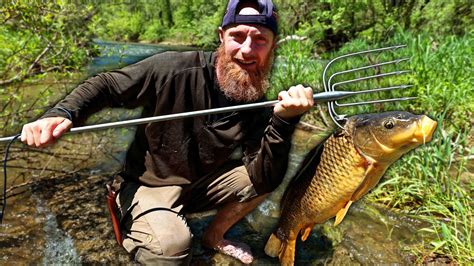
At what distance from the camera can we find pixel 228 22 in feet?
7.06

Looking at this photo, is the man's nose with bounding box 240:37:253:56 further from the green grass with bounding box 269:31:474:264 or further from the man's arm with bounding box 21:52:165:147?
the green grass with bounding box 269:31:474:264

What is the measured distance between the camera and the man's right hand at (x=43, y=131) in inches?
58.8

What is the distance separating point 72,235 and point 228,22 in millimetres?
1889

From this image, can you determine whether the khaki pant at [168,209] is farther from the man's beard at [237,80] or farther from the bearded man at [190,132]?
the man's beard at [237,80]

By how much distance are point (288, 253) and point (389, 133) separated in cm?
101

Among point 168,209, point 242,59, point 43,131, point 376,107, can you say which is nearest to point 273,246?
point 168,209

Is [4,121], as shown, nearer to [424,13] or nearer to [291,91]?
[291,91]

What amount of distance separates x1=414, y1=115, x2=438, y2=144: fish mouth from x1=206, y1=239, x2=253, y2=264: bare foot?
1.38 metres

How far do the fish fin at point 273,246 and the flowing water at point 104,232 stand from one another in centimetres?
7

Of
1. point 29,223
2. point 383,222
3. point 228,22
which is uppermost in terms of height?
point 228,22

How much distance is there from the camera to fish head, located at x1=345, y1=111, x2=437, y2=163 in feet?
5.31

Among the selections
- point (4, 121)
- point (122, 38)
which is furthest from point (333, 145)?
point (122, 38)

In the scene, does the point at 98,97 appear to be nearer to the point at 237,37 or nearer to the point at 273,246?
the point at 237,37

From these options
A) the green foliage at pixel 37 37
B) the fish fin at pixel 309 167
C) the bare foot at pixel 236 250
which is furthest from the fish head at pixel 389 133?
the green foliage at pixel 37 37
